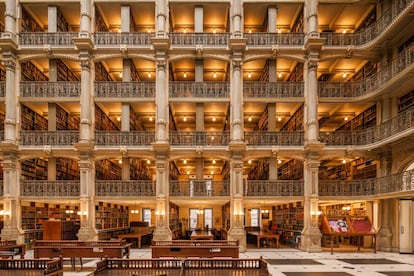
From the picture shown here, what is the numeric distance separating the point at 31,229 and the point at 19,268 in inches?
497

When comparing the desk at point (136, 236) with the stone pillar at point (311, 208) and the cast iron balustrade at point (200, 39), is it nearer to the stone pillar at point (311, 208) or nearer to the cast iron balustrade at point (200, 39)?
the stone pillar at point (311, 208)

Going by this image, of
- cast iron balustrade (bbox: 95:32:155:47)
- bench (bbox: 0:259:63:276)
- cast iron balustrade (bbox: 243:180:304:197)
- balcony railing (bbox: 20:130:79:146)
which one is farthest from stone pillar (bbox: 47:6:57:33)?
bench (bbox: 0:259:63:276)

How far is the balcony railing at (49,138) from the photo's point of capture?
60.3ft

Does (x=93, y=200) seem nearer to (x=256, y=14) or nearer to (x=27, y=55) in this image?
(x=27, y=55)

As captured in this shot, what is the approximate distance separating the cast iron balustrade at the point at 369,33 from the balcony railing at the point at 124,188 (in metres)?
11.1

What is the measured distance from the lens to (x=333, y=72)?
67.7 feet

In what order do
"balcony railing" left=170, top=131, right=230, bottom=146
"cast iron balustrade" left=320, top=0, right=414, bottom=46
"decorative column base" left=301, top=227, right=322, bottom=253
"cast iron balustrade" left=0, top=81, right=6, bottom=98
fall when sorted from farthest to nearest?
"cast iron balustrade" left=0, top=81, right=6, bottom=98
"balcony railing" left=170, top=131, right=230, bottom=146
"decorative column base" left=301, top=227, right=322, bottom=253
"cast iron balustrade" left=320, top=0, right=414, bottom=46

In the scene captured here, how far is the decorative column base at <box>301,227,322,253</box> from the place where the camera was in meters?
17.3

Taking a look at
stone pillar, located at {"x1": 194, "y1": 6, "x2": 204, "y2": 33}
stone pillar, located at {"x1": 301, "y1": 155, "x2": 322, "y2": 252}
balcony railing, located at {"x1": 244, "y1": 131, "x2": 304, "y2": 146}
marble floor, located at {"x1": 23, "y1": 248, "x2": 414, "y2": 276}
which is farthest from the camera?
stone pillar, located at {"x1": 194, "y1": 6, "x2": 204, "y2": 33}

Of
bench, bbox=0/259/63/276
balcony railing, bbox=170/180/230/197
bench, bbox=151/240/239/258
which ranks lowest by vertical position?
bench, bbox=151/240/239/258

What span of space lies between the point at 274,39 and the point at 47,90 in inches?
438

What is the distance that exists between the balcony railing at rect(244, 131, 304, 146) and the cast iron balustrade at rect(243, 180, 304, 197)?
6.01 feet

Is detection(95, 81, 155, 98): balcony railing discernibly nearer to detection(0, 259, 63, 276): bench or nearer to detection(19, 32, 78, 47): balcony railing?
detection(19, 32, 78, 47): balcony railing

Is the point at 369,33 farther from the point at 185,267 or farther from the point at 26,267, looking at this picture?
the point at 26,267
